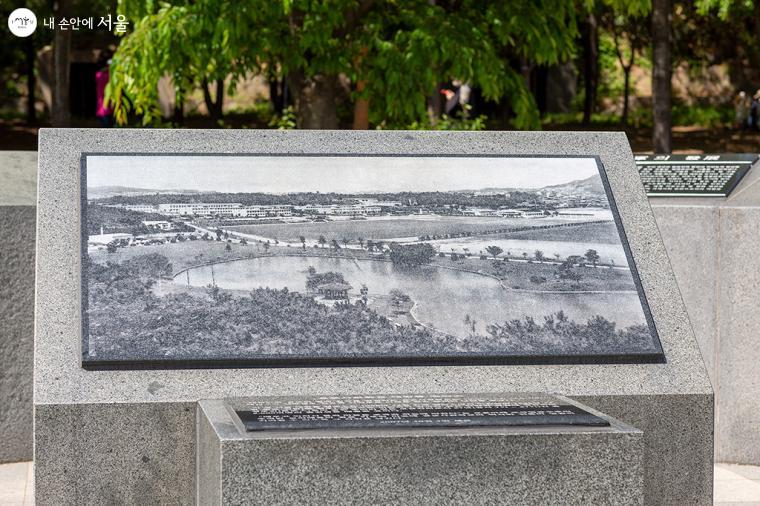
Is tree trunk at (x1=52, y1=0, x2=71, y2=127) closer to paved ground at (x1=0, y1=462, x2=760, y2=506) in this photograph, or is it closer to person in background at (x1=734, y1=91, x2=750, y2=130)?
paved ground at (x1=0, y1=462, x2=760, y2=506)

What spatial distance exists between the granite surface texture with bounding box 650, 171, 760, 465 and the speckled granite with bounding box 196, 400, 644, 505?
10.2ft

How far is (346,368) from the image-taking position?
184 inches

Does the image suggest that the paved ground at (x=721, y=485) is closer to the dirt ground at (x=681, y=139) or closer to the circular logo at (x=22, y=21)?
the circular logo at (x=22, y=21)

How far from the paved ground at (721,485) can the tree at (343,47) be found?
415 centimetres

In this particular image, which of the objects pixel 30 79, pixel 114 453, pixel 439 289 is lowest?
pixel 114 453

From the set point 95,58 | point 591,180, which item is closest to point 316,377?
point 591,180

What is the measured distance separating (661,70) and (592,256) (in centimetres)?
1587

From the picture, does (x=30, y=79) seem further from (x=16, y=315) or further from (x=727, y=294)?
(x=727, y=294)

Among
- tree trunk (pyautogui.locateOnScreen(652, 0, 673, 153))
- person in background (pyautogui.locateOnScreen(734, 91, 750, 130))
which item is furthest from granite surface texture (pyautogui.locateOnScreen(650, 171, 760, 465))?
person in background (pyautogui.locateOnScreen(734, 91, 750, 130))

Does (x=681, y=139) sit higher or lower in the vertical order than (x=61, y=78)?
lower

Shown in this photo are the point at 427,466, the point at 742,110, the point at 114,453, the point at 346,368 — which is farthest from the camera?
the point at 742,110

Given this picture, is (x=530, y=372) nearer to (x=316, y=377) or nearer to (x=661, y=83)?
(x=316, y=377)

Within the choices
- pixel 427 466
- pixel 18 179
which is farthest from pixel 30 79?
pixel 427 466

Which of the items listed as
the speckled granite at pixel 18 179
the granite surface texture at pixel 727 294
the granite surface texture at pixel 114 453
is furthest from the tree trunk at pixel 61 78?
the granite surface texture at pixel 114 453
